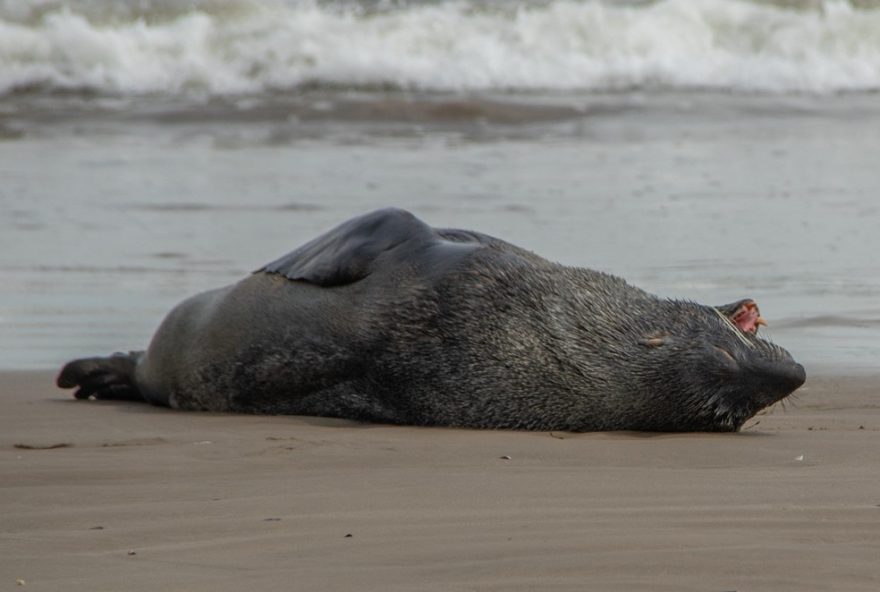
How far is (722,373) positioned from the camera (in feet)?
17.6

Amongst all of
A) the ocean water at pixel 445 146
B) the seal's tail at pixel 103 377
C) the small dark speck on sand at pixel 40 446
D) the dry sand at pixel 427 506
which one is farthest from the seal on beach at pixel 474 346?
the ocean water at pixel 445 146

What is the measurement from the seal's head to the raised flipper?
82 cm

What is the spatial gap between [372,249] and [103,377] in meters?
1.37

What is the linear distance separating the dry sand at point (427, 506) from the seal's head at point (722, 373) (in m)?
0.11

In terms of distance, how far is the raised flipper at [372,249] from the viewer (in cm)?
580

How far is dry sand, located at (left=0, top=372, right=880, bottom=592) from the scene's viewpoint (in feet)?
10.5

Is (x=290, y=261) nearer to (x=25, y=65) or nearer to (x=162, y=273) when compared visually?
(x=162, y=273)

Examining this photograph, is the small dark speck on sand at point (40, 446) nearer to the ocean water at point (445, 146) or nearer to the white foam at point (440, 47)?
the ocean water at point (445, 146)

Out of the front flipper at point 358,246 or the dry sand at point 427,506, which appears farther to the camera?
the front flipper at point 358,246

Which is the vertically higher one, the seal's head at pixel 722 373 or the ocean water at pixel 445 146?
the seal's head at pixel 722 373

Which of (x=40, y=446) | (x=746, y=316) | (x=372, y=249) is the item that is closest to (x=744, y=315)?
(x=746, y=316)

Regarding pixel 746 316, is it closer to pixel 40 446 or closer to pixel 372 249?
pixel 372 249

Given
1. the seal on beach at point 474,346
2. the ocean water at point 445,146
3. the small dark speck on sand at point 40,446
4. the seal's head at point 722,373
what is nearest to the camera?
the small dark speck on sand at point 40,446

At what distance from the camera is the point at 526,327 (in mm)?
5582
